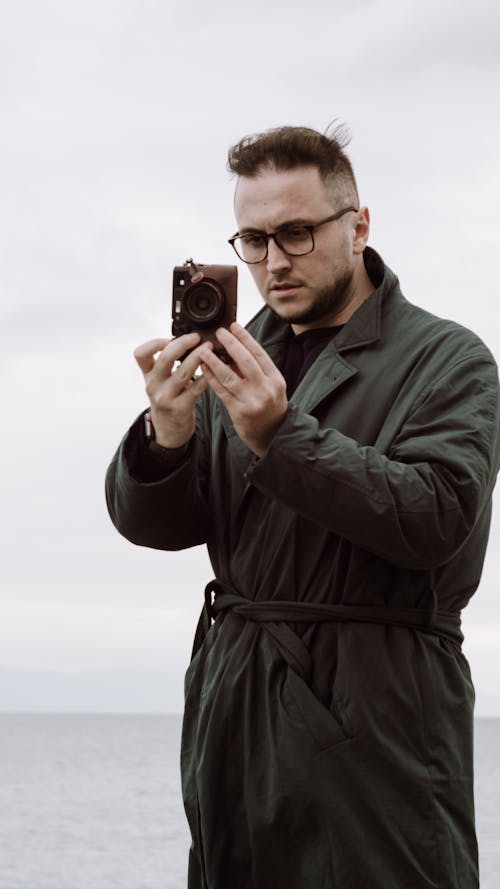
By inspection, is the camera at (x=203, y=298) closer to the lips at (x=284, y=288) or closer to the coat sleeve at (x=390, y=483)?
the lips at (x=284, y=288)

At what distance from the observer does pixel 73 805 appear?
4409cm

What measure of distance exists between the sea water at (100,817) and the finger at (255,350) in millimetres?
21855

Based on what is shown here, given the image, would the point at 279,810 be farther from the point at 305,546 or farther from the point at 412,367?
the point at 412,367

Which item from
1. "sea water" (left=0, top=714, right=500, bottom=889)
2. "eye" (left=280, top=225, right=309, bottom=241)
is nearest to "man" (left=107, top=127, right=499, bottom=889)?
"eye" (left=280, top=225, right=309, bottom=241)

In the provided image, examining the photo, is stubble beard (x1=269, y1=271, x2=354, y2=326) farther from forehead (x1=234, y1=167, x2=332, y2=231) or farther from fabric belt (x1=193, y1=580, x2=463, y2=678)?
fabric belt (x1=193, y1=580, x2=463, y2=678)

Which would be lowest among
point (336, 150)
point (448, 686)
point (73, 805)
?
point (73, 805)

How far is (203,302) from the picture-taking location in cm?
306

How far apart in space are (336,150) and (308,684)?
132 centimetres

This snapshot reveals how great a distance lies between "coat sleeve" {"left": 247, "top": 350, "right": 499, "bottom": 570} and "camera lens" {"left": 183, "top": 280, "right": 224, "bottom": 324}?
0.30 metres

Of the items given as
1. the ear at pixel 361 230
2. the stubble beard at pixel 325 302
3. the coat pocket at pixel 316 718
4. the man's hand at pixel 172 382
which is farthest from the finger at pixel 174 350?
the coat pocket at pixel 316 718

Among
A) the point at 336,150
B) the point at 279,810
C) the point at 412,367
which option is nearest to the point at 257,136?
the point at 336,150

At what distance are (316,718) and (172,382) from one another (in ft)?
2.64

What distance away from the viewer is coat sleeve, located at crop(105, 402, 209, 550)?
3258mm

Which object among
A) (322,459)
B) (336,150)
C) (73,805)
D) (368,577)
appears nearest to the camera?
(322,459)
